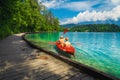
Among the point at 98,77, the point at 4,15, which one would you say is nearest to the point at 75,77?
the point at 98,77

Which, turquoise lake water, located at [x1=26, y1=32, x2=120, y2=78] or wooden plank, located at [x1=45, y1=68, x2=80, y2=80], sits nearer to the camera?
wooden plank, located at [x1=45, y1=68, x2=80, y2=80]

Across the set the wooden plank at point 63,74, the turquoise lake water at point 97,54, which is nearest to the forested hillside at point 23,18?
the turquoise lake water at point 97,54

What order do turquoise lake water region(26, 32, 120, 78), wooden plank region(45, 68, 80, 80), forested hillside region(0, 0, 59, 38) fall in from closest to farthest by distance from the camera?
wooden plank region(45, 68, 80, 80) < turquoise lake water region(26, 32, 120, 78) < forested hillside region(0, 0, 59, 38)

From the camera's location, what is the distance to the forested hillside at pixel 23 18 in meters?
20.5

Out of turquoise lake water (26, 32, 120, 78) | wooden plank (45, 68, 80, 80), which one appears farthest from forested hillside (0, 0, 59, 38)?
wooden plank (45, 68, 80, 80)

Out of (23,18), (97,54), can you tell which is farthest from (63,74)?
(23,18)

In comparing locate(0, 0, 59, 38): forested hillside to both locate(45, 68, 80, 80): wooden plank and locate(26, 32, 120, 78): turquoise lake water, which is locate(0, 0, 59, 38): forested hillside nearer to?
locate(26, 32, 120, 78): turquoise lake water

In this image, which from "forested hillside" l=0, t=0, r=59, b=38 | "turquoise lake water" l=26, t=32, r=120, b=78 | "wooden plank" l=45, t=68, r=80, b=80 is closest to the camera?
"wooden plank" l=45, t=68, r=80, b=80

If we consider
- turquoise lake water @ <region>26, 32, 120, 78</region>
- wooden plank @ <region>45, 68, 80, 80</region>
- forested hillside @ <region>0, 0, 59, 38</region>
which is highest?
forested hillside @ <region>0, 0, 59, 38</region>

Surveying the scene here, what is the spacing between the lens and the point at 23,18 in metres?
71.8

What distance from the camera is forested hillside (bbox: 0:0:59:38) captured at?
806 inches

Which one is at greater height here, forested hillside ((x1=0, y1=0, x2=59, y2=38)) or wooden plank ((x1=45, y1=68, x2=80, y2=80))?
forested hillside ((x1=0, y1=0, x2=59, y2=38))

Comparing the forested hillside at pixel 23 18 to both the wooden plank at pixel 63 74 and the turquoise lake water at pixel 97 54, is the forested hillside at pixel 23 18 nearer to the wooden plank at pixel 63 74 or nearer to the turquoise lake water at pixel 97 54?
the turquoise lake water at pixel 97 54

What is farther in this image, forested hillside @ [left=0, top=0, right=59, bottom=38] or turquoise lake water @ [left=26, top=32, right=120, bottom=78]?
forested hillside @ [left=0, top=0, right=59, bottom=38]
